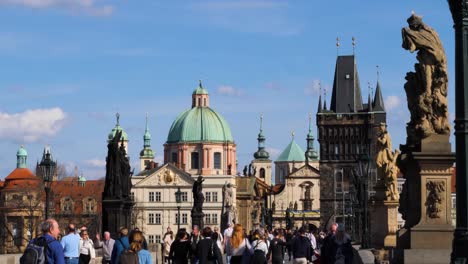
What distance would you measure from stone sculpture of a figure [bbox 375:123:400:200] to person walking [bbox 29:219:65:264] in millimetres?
17017

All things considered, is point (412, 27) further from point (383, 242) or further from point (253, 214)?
point (253, 214)

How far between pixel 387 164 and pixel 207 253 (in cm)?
1107

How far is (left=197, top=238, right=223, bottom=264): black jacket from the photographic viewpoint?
2016cm

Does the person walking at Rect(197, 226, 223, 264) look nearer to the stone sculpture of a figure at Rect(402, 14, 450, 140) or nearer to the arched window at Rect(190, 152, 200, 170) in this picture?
the stone sculpture of a figure at Rect(402, 14, 450, 140)

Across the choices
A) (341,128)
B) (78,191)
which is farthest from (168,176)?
(341,128)

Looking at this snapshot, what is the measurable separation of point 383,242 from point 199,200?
97.2ft

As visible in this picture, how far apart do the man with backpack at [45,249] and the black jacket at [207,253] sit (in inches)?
257

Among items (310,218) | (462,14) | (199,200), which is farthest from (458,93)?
(310,218)

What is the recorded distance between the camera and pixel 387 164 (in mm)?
30266

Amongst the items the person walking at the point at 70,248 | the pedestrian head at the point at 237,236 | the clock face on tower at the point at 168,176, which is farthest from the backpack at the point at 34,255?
the clock face on tower at the point at 168,176

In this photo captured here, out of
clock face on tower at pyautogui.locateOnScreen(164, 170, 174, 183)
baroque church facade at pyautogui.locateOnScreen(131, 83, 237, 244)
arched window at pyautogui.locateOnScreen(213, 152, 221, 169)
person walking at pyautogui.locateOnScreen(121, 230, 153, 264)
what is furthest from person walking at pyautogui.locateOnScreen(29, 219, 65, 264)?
arched window at pyautogui.locateOnScreen(213, 152, 221, 169)

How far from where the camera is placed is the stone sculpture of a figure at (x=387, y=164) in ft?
98.5

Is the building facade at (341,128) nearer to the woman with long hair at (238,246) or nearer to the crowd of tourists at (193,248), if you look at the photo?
the crowd of tourists at (193,248)

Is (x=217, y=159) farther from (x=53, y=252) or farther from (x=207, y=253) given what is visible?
(x=53, y=252)
